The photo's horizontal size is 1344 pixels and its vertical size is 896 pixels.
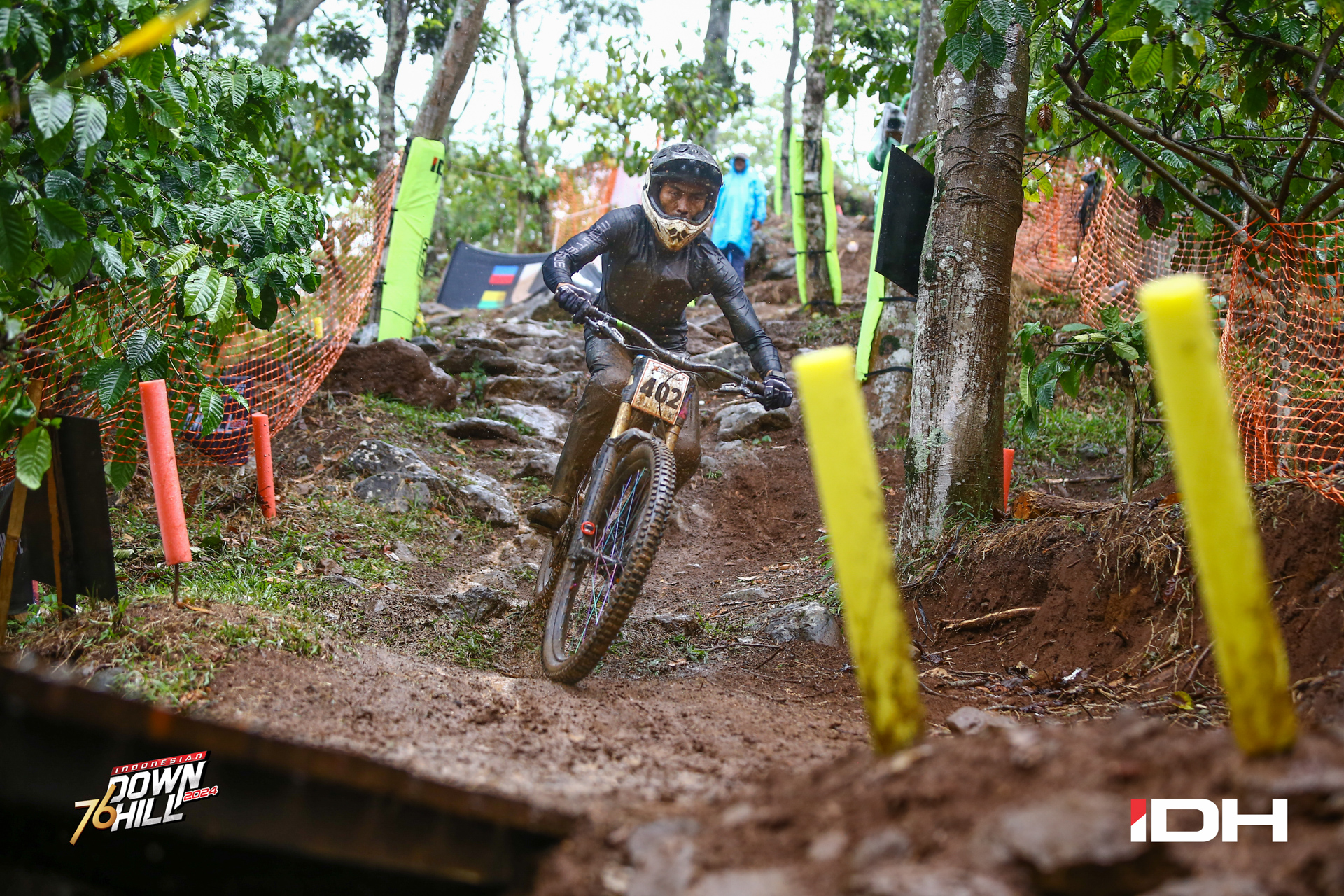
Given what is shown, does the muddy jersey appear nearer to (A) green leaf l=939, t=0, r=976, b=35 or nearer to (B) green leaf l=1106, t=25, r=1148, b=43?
(A) green leaf l=939, t=0, r=976, b=35

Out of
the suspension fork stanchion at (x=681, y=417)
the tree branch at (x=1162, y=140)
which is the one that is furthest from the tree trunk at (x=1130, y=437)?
the suspension fork stanchion at (x=681, y=417)

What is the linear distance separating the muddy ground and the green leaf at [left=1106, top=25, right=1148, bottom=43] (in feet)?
5.46

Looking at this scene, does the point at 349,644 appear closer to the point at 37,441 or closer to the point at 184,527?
the point at 184,527

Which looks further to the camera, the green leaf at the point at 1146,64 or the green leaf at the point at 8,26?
the green leaf at the point at 1146,64

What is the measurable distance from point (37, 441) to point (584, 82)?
1234cm

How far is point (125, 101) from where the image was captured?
2.75 m

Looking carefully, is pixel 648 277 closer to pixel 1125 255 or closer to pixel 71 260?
pixel 71 260

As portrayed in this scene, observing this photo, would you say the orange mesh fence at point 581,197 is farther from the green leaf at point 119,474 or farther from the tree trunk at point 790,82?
the green leaf at point 119,474

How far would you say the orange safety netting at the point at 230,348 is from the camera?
3.45 meters

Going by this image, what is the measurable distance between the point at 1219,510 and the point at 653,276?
3.14m

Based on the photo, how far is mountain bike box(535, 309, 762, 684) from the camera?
345 cm

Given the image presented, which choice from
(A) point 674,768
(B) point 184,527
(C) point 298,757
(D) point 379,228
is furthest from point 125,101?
(D) point 379,228

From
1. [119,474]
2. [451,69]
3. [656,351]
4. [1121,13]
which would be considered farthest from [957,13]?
[451,69]

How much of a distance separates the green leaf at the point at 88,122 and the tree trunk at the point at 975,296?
10.6 feet
